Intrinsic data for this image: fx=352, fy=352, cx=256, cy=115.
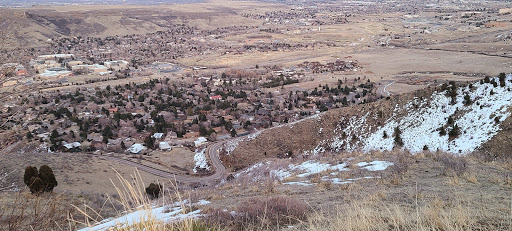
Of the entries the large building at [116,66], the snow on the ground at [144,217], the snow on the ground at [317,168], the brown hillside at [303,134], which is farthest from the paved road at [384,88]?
the large building at [116,66]

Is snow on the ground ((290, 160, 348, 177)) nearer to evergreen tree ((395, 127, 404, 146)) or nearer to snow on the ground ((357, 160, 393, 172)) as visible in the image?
snow on the ground ((357, 160, 393, 172))

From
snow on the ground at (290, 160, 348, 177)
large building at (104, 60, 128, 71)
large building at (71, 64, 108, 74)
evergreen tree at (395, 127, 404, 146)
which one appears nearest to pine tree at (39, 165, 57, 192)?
snow on the ground at (290, 160, 348, 177)

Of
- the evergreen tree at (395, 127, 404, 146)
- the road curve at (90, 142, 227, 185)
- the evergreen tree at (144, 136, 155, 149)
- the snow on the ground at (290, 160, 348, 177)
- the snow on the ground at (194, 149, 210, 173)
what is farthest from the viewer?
the evergreen tree at (144, 136, 155, 149)

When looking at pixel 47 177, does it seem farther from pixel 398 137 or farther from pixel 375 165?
pixel 398 137

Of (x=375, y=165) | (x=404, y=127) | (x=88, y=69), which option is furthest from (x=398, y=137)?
(x=88, y=69)

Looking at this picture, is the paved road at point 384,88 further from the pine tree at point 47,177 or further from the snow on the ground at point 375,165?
the pine tree at point 47,177

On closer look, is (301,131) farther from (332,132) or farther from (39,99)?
(39,99)

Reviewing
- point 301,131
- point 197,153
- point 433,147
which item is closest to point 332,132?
point 301,131
